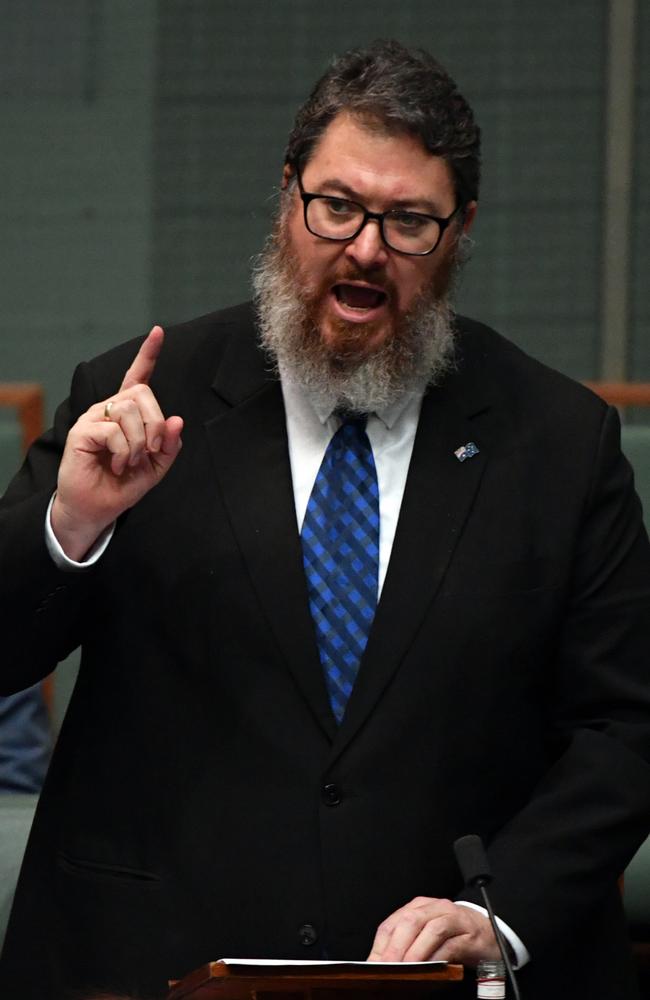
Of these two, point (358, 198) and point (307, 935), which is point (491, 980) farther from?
point (358, 198)

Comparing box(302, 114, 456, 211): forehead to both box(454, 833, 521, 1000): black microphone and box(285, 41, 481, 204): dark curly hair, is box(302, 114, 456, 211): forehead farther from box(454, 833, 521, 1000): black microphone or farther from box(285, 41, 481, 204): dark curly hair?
box(454, 833, 521, 1000): black microphone

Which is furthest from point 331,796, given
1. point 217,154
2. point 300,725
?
point 217,154

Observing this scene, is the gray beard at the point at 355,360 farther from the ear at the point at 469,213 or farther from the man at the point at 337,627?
the ear at the point at 469,213

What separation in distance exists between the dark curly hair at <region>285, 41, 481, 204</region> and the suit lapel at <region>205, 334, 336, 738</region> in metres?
0.33

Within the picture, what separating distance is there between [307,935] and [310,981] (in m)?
0.51

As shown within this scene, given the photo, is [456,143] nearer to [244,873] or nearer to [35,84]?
[244,873]

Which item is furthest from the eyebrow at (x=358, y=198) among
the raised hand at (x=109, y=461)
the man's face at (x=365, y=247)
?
the raised hand at (x=109, y=461)

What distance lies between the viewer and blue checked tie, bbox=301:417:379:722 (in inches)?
92.4

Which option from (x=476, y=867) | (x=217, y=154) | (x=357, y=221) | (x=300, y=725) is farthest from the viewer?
(x=217, y=154)

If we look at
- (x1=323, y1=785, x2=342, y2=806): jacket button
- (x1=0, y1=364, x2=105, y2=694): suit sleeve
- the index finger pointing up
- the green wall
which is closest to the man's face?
the index finger pointing up

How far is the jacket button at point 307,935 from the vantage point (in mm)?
2270

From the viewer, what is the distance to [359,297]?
2484 mm

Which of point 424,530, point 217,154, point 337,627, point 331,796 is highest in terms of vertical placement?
point 217,154

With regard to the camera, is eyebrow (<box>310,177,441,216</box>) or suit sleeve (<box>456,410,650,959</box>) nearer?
suit sleeve (<box>456,410,650,959</box>)
